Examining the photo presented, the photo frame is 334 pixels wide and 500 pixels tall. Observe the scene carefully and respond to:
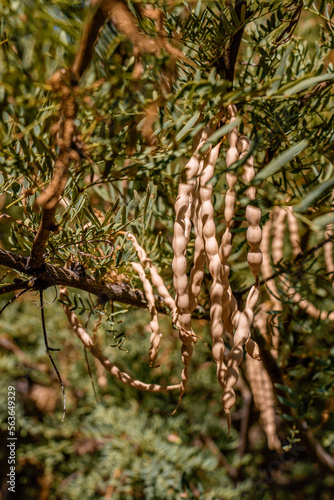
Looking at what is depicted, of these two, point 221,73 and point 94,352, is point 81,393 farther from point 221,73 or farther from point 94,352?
point 221,73

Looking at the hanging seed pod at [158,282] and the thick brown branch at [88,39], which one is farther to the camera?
the hanging seed pod at [158,282]

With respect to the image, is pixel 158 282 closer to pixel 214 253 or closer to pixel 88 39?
pixel 214 253

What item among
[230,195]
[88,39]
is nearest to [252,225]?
[230,195]

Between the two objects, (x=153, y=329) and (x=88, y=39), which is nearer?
(x=88, y=39)

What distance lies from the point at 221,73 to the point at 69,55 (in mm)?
139

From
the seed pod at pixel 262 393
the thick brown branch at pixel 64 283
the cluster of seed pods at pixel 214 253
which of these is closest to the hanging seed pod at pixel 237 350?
the cluster of seed pods at pixel 214 253

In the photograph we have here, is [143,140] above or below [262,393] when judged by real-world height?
above

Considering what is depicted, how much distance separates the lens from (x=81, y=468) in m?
1.02

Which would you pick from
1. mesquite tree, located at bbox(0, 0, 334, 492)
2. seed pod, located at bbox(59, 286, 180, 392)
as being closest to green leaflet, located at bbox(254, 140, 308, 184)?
mesquite tree, located at bbox(0, 0, 334, 492)

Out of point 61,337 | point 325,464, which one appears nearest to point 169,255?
point 325,464

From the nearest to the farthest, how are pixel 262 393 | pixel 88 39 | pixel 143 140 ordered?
pixel 88 39 < pixel 143 140 < pixel 262 393

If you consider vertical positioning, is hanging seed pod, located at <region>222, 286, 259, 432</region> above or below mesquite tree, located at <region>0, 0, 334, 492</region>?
below

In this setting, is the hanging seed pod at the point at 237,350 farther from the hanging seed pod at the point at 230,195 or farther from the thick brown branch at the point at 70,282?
the thick brown branch at the point at 70,282

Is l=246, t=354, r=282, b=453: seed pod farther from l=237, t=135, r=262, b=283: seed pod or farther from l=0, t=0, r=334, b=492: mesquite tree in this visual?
l=237, t=135, r=262, b=283: seed pod
